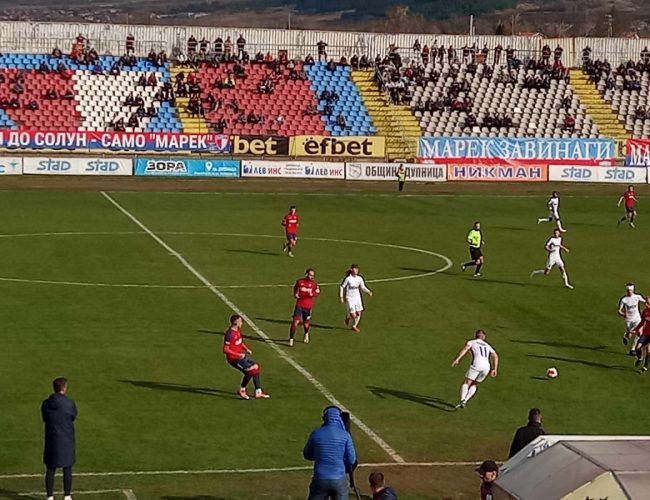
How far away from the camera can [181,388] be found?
3042 cm

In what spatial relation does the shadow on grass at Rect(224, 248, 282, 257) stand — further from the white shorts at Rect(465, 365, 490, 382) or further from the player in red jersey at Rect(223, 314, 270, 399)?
the white shorts at Rect(465, 365, 490, 382)

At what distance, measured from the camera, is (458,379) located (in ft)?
105

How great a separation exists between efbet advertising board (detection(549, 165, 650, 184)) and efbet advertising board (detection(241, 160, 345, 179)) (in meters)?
13.4

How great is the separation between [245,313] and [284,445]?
43.7ft

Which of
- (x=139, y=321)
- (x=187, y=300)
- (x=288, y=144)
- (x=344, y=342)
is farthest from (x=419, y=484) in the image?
(x=288, y=144)

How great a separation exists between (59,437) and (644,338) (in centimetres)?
1622

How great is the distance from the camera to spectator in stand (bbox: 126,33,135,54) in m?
100

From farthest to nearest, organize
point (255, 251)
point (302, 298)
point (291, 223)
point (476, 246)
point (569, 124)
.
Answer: point (569, 124) → point (255, 251) → point (291, 223) → point (476, 246) → point (302, 298)

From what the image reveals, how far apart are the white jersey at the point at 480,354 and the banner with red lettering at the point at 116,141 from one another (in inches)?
2289

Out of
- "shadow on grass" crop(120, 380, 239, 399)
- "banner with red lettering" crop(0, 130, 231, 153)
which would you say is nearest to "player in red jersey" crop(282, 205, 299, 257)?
"shadow on grass" crop(120, 380, 239, 399)

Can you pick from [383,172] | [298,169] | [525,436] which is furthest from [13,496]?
[383,172]

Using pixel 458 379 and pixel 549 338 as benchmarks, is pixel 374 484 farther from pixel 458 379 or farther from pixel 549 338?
pixel 549 338

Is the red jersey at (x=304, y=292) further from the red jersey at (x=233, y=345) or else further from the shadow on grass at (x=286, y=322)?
the red jersey at (x=233, y=345)

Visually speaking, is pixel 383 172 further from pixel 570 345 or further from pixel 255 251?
pixel 570 345
